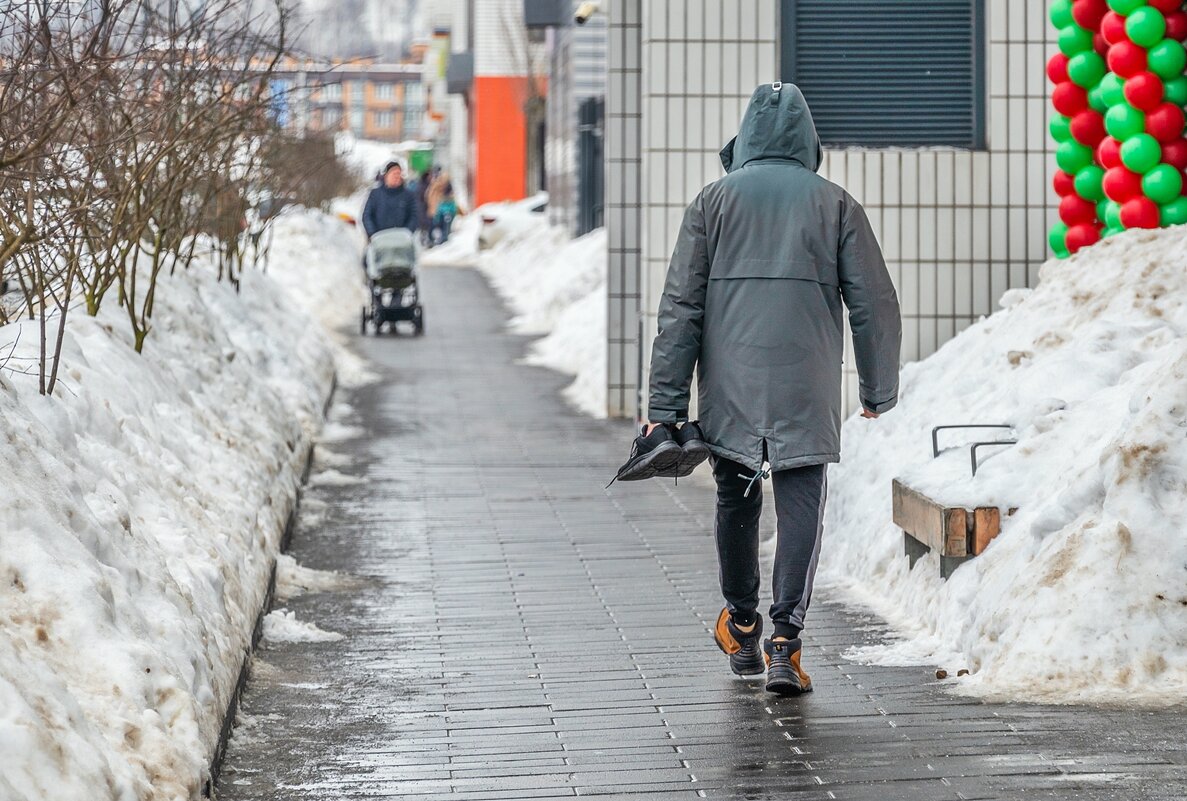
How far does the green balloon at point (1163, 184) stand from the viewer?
8258mm

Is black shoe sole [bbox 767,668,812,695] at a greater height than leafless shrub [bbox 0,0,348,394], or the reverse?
leafless shrub [bbox 0,0,348,394]

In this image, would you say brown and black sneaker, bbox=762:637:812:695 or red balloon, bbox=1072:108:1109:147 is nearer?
brown and black sneaker, bbox=762:637:812:695

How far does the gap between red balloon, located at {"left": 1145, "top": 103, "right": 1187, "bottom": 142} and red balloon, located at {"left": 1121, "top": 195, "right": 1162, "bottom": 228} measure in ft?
0.95

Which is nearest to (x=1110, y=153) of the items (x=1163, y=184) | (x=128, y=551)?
(x=1163, y=184)

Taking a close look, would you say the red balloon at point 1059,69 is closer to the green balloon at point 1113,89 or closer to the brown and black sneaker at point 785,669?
the green balloon at point 1113,89

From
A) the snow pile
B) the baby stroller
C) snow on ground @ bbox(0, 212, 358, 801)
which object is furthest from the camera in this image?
the baby stroller

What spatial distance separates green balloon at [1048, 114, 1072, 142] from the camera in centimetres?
933

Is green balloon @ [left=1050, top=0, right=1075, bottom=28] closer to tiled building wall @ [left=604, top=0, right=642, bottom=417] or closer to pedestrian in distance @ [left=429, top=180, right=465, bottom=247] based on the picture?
tiled building wall @ [left=604, top=0, right=642, bottom=417]

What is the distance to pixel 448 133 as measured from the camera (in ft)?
286

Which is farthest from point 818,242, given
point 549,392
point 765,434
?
point 549,392

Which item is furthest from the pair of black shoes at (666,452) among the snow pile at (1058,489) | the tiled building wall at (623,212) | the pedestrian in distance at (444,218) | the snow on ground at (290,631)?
the pedestrian in distance at (444,218)

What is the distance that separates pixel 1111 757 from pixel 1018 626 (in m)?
0.87

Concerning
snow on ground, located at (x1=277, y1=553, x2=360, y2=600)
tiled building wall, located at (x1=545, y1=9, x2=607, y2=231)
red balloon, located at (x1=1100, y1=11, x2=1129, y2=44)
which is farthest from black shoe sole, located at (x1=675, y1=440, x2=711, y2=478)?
tiled building wall, located at (x1=545, y1=9, x2=607, y2=231)

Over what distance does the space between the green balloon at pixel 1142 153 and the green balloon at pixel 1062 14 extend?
974mm
